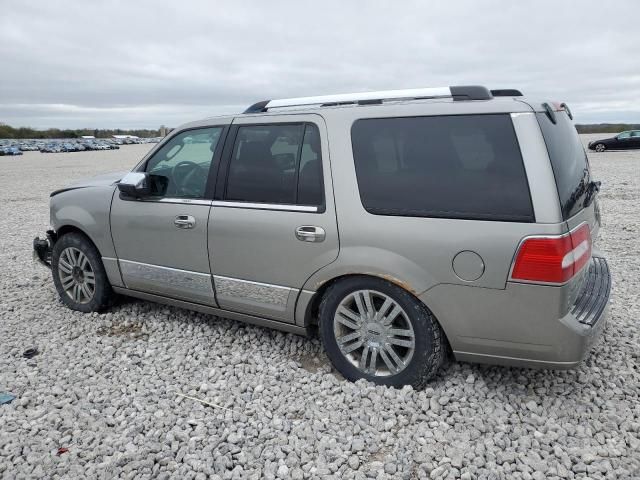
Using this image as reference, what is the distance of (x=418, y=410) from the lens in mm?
3051

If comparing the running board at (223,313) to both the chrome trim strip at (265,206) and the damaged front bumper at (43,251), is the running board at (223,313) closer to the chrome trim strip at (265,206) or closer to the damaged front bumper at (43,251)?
the chrome trim strip at (265,206)

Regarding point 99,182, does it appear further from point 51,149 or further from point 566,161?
point 51,149

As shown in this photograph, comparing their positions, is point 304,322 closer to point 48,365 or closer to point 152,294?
point 152,294

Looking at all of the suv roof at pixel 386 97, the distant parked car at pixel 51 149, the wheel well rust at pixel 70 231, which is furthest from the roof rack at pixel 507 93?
the distant parked car at pixel 51 149

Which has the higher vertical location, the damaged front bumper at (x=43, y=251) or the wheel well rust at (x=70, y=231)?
the wheel well rust at (x=70, y=231)

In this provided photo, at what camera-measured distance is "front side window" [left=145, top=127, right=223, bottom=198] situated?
395 cm

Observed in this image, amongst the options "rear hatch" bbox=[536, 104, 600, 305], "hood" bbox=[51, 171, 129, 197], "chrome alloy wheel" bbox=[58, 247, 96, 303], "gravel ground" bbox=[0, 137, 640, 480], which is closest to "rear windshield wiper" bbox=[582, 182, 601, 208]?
"rear hatch" bbox=[536, 104, 600, 305]

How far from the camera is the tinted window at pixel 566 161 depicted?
274 centimetres

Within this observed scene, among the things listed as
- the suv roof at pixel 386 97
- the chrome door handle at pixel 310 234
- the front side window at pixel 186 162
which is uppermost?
the suv roof at pixel 386 97

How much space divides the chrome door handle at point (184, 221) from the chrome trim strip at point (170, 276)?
37cm

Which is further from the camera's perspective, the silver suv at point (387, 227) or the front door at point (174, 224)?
the front door at point (174, 224)

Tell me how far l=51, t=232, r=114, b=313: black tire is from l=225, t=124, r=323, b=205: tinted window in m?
1.70

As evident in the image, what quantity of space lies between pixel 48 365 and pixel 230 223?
180 centimetres

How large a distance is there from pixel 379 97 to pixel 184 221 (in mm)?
1742
